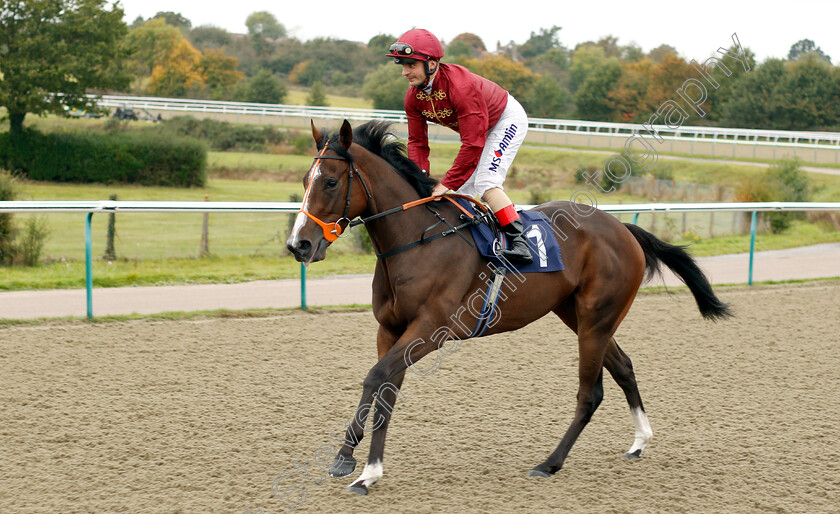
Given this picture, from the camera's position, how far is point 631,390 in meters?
4.51

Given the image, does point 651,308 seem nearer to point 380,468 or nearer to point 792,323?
point 792,323

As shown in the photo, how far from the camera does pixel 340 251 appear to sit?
12562 mm

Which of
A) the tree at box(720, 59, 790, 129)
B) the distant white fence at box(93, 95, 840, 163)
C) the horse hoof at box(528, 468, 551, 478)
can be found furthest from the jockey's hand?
the tree at box(720, 59, 790, 129)

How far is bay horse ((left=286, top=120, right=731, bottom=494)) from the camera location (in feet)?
12.3

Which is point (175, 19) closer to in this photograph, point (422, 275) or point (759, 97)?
point (759, 97)

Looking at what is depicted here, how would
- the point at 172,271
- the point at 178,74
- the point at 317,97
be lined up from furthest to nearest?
the point at 178,74 → the point at 317,97 → the point at 172,271

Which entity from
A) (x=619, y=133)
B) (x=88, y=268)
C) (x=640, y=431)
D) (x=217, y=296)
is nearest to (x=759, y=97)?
(x=619, y=133)

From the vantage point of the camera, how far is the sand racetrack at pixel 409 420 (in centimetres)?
371

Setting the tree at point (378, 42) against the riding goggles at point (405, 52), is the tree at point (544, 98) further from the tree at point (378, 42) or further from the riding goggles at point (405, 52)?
the tree at point (378, 42)

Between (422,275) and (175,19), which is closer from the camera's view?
(422,275)

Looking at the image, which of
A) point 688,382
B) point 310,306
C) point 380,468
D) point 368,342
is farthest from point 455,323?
point 310,306

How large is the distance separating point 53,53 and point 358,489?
26.3m

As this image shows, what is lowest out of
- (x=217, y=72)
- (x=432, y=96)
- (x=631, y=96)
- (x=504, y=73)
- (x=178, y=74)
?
(x=432, y=96)

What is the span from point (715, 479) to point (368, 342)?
3567 millimetres
